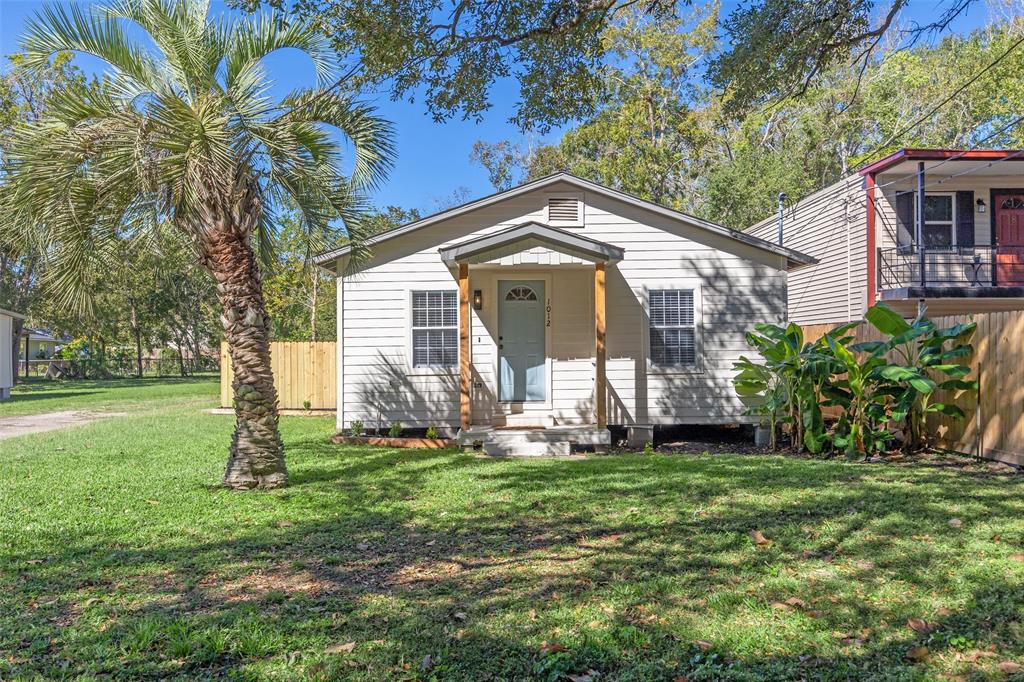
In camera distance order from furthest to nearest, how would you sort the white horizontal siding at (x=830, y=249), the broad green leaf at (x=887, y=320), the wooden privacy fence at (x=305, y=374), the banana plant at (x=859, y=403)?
the wooden privacy fence at (x=305, y=374), the white horizontal siding at (x=830, y=249), the banana plant at (x=859, y=403), the broad green leaf at (x=887, y=320)

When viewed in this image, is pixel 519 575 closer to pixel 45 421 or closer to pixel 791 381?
pixel 791 381

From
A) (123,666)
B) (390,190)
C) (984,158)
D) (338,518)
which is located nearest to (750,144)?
(984,158)

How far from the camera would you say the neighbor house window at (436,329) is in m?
11.4

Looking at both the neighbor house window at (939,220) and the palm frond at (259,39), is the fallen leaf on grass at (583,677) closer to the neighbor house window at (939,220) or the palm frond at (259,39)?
the palm frond at (259,39)

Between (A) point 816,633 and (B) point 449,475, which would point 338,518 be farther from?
(A) point 816,633

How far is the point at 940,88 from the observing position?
26.1 meters

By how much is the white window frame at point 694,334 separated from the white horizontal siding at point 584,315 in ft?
0.12

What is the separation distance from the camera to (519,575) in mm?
4371

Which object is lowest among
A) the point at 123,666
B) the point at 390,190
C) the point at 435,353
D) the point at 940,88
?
the point at 123,666

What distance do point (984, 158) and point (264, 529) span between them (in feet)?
53.1

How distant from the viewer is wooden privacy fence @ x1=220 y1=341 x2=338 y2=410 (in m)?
16.6

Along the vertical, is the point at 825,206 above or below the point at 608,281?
above

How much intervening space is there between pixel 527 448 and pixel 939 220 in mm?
12259

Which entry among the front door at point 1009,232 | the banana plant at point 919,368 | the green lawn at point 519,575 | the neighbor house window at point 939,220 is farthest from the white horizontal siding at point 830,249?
the green lawn at point 519,575
